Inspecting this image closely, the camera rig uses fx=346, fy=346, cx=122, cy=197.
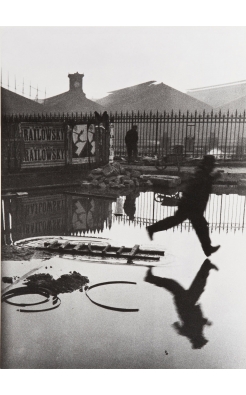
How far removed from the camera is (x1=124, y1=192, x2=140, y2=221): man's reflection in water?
4.96 m

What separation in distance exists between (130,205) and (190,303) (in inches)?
76.4

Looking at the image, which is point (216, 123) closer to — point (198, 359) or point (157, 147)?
point (157, 147)

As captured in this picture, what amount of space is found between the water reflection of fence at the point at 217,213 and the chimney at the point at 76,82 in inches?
66.4

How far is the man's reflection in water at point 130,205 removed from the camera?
496cm

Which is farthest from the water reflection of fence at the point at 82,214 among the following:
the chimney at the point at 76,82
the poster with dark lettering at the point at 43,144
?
the chimney at the point at 76,82

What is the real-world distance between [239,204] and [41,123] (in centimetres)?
275

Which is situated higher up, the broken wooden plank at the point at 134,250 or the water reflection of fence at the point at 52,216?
the water reflection of fence at the point at 52,216

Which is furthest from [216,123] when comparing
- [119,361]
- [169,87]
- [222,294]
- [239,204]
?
[119,361]

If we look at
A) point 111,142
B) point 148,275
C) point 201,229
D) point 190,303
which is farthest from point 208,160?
point 190,303

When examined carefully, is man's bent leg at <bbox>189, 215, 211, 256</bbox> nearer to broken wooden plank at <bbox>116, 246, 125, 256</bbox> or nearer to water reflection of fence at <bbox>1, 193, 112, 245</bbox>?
broken wooden plank at <bbox>116, 246, 125, 256</bbox>

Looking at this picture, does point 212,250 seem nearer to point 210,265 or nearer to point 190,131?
point 210,265

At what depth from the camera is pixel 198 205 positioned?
13.7 ft

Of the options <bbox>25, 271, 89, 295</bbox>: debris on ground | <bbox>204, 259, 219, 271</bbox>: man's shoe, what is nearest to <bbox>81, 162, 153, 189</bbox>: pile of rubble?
<bbox>204, 259, 219, 271</bbox>: man's shoe

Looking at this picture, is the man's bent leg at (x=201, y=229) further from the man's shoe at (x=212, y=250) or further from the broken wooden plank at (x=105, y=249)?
the broken wooden plank at (x=105, y=249)
